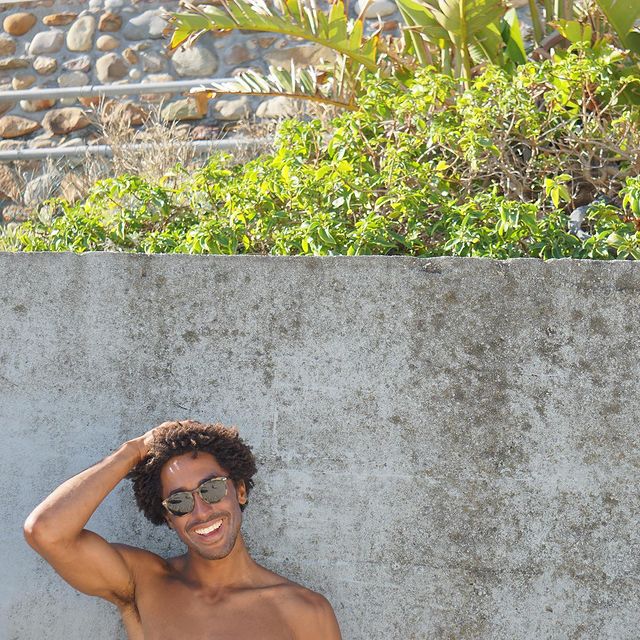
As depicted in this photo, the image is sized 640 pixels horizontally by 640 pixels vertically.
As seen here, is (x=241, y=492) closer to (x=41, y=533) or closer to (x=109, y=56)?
(x=41, y=533)

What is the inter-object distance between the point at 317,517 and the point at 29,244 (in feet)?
6.57

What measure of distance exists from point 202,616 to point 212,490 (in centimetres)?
35

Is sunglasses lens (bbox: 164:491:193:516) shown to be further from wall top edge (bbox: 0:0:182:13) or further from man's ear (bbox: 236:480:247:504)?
wall top edge (bbox: 0:0:182:13)

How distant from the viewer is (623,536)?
2885mm

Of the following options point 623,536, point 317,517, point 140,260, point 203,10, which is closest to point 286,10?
point 203,10

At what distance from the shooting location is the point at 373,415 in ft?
9.98

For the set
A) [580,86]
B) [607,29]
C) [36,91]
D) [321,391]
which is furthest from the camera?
[36,91]

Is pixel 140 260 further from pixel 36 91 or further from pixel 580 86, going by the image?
pixel 36 91

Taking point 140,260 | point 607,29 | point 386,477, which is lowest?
point 386,477

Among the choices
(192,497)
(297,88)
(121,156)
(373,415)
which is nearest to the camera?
(192,497)

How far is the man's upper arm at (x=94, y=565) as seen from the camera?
2635 mm

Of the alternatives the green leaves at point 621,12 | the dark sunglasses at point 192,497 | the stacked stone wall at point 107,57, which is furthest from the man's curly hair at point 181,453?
the stacked stone wall at point 107,57

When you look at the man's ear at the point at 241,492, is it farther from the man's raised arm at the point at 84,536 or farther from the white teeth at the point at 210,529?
the man's raised arm at the point at 84,536

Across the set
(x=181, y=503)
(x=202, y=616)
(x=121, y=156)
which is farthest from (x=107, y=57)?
(x=202, y=616)
